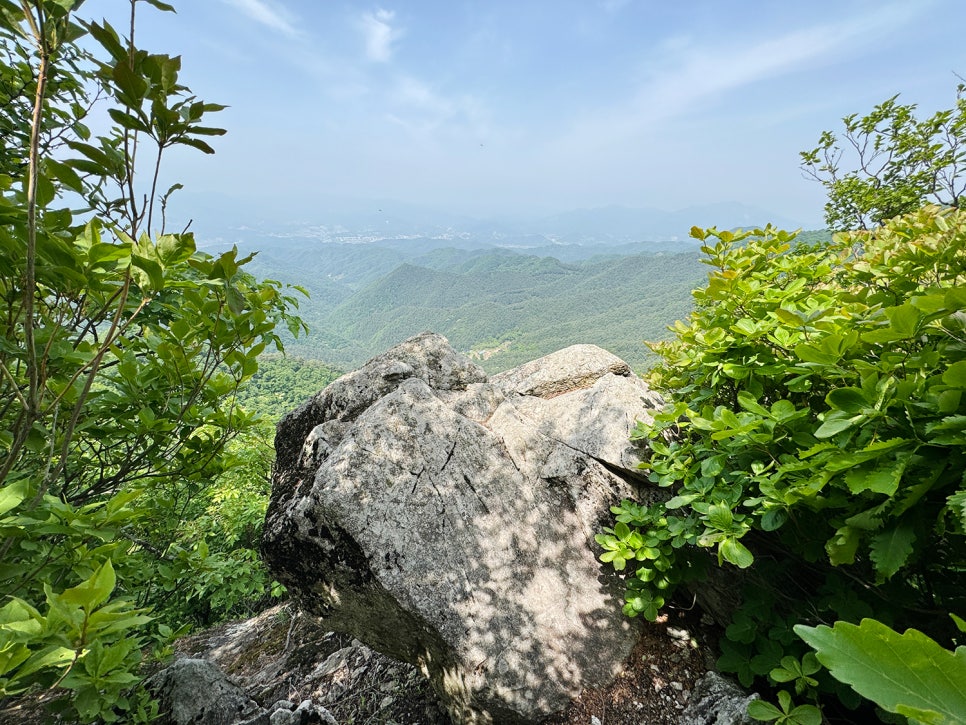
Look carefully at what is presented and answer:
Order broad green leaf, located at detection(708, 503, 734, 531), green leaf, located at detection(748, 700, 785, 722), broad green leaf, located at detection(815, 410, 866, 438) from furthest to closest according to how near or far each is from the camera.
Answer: broad green leaf, located at detection(708, 503, 734, 531) → green leaf, located at detection(748, 700, 785, 722) → broad green leaf, located at detection(815, 410, 866, 438)

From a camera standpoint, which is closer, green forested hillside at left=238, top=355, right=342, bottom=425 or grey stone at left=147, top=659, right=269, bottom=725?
grey stone at left=147, top=659, right=269, bottom=725

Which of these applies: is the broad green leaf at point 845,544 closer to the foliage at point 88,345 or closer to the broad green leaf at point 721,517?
the broad green leaf at point 721,517

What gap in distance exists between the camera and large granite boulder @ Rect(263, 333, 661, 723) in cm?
349

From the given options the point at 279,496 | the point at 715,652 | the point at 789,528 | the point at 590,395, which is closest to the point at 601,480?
the point at 590,395

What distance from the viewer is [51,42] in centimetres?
154

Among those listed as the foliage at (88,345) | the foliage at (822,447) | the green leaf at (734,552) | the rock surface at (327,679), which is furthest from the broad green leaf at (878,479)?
the rock surface at (327,679)

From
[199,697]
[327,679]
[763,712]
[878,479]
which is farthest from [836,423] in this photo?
[199,697]

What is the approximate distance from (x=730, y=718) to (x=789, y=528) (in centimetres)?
132

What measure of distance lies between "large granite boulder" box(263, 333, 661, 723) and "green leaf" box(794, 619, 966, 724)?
3.35m

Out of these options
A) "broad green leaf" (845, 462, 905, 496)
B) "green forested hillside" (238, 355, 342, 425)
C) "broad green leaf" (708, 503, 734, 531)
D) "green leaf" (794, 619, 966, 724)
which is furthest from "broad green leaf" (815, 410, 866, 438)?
"green forested hillside" (238, 355, 342, 425)

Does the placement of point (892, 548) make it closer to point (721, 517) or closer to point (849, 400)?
point (849, 400)

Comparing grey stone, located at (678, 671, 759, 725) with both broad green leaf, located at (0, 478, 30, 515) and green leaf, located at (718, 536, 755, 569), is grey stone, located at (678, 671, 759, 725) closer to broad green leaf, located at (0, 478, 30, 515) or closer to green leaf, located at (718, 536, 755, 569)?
green leaf, located at (718, 536, 755, 569)

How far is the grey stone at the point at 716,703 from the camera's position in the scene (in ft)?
8.71

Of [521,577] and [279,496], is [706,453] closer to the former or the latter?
[521,577]
